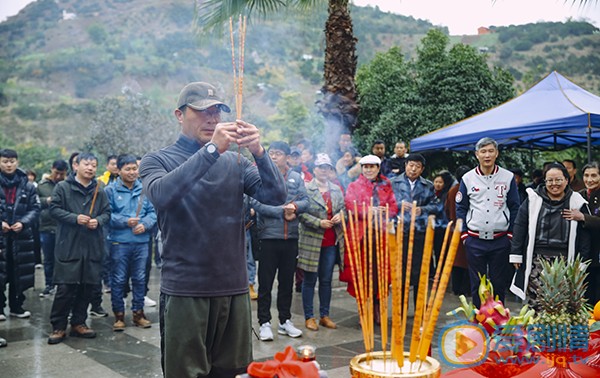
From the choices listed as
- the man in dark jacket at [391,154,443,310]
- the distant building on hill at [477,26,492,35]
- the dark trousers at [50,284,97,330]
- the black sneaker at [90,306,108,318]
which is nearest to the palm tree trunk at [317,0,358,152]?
the man in dark jacket at [391,154,443,310]

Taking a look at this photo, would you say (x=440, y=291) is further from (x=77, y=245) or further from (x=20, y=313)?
(x=20, y=313)

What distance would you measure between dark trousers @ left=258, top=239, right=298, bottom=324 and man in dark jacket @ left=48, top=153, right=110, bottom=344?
1689 mm

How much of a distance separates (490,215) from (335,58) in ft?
17.2

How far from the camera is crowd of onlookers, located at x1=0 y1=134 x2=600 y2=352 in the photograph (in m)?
5.47

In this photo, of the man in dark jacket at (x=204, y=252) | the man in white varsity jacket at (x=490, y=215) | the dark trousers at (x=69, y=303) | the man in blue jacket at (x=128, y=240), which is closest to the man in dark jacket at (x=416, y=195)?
the man in white varsity jacket at (x=490, y=215)

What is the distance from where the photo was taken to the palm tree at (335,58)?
9.89m

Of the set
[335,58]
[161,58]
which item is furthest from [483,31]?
[335,58]

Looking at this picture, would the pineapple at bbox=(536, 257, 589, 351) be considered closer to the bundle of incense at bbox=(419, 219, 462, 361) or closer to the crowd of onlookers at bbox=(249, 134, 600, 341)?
the bundle of incense at bbox=(419, 219, 462, 361)

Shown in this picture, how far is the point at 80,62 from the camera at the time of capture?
65375mm

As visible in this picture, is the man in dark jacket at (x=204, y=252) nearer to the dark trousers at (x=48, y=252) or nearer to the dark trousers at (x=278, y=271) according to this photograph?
the dark trousers at (x=278, y=271)

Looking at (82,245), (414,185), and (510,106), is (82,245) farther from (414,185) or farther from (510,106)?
(510,106)

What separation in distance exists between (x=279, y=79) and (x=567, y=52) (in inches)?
1067

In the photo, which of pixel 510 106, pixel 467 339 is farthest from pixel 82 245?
pixel 510 106

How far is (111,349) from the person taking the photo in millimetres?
5398
